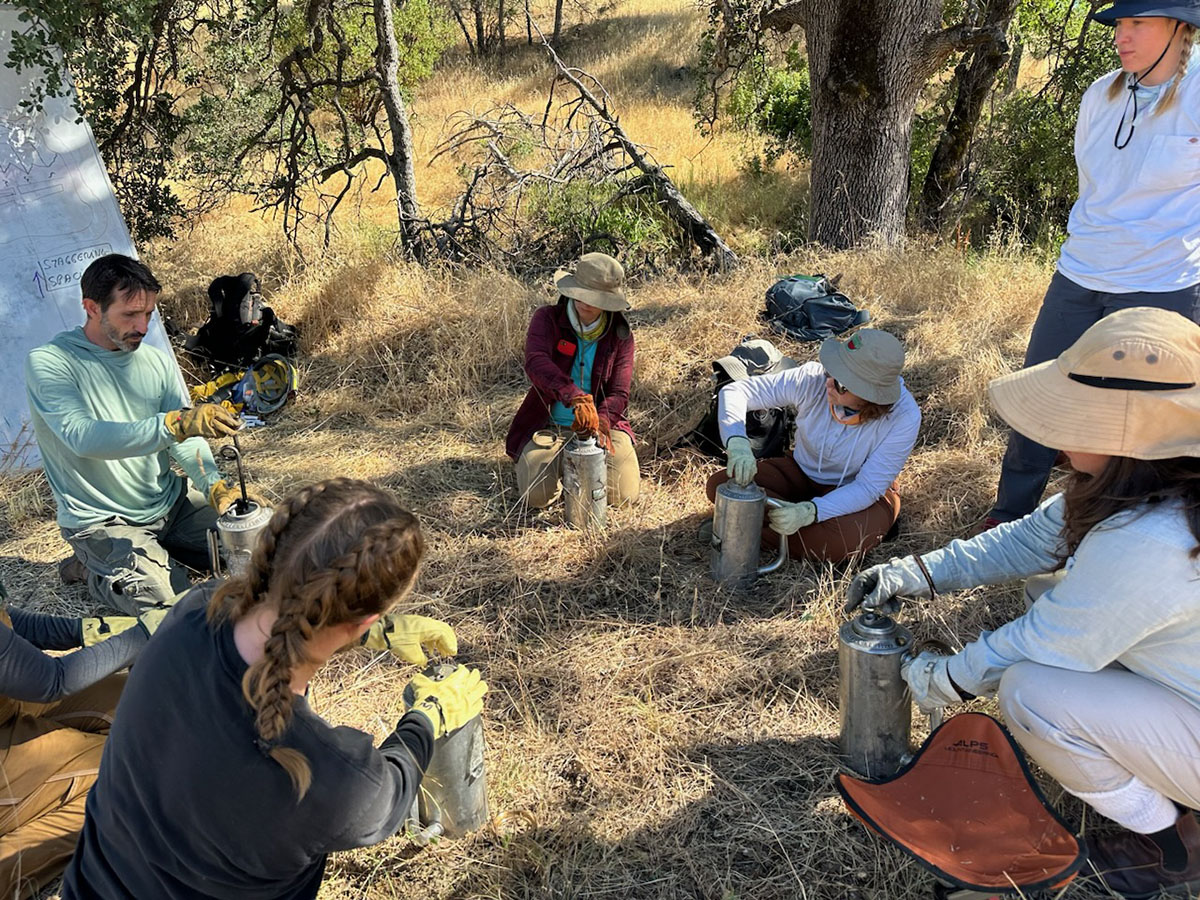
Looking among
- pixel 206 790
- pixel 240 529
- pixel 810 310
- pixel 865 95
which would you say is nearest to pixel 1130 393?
pixel 206 790

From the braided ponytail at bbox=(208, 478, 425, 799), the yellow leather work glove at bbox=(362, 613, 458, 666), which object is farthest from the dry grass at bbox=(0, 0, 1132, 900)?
the braided ponytail at bbox=(208, 478, 425, 799)

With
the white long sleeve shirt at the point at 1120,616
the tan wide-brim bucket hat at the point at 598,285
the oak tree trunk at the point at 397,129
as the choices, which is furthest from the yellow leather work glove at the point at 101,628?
the oak tree trunk at the point at 397,129

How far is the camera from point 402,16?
15445mm

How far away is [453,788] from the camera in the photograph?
222 centimetres

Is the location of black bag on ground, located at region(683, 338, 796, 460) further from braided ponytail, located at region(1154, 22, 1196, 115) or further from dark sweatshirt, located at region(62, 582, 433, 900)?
dark sweatshirt, located at region(62, 582, 433, 900)

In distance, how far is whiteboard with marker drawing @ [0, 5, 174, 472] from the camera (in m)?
4.62

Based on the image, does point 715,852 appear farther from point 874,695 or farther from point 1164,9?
point 1164,9

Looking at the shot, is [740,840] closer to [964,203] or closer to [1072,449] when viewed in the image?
[1072,449]

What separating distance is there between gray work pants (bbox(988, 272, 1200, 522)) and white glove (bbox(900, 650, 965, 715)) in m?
1.24

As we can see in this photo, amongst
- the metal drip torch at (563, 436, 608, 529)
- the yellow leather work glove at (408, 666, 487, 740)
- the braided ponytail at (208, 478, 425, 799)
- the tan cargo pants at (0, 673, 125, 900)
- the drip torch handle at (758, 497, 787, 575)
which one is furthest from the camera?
the metal drip torch at (563, 436, 608, 529)

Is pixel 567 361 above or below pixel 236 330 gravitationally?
above

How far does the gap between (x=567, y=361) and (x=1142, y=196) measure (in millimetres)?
2267

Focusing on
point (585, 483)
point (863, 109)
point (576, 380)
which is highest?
point (863, 109)

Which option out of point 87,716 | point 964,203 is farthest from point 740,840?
point 964,203
